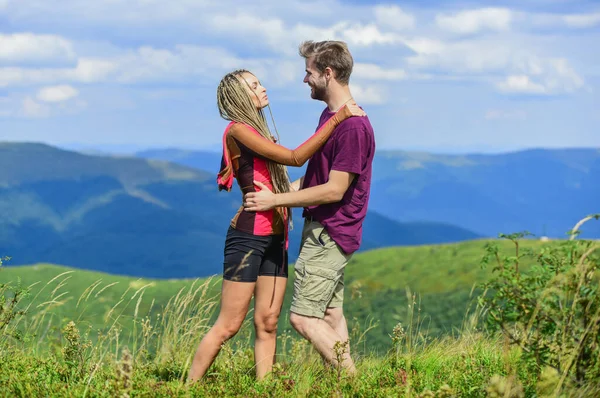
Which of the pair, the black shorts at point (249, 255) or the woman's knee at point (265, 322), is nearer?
the black shorts at point (249, 255)

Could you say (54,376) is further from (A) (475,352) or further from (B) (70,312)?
(B) (70,312)

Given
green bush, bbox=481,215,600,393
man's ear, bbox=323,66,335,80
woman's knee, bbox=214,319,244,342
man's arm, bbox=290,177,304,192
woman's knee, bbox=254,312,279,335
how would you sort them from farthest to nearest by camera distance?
man's arm, bbox=290,177,304,192 < woman's knee, bbox=254,312,279,335 < woman's knee, bbox=214,319,244,342 < man's ear, bbox=323,66,335,80 < green bush, bbox=481,215,600,393

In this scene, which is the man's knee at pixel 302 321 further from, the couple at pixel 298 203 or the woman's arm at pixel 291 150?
the woman's arm at pixel 291 150

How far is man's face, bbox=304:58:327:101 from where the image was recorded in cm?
537

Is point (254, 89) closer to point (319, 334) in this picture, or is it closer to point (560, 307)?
point (319, 334)

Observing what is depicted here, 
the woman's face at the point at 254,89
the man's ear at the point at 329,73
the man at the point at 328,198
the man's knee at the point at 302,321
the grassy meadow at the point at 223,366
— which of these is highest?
the man's ear at the point at 329,73

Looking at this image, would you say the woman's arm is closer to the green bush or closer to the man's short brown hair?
the man's short brown hair

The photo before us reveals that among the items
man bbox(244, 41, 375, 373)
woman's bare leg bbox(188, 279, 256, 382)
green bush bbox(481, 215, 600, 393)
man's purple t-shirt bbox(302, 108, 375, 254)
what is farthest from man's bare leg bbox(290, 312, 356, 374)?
green bush bbox(481, 215, 600, 393)

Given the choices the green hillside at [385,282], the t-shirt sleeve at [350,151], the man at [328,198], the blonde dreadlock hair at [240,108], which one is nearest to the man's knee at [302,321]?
the man at [328,198]

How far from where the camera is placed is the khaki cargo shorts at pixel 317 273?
17.7 ft

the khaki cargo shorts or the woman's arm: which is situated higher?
the woman's arm

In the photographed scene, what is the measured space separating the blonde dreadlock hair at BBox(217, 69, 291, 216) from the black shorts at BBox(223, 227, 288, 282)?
0.41 metres

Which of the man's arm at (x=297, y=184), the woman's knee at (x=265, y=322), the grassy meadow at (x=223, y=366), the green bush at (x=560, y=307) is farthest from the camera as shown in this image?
the man's arm at (x=297, y=184)

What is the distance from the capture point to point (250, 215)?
537 cm
